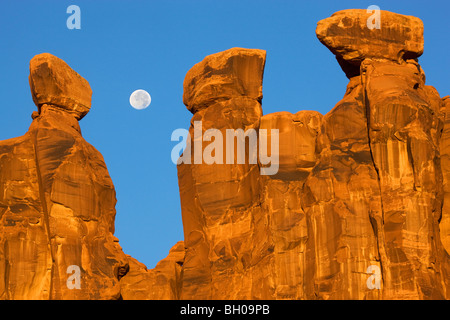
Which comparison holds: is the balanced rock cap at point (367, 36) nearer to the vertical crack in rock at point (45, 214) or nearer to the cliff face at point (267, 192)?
the cliff face at point (267, 192)

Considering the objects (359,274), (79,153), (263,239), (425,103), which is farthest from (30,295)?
(425,103)

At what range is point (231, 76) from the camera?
170 ft

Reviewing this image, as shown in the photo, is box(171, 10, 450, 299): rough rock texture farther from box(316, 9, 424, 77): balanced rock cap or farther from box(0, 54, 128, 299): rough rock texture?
box(0, 54, 128, 299): rough rock texture

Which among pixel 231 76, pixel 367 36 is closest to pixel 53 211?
pixel 231 76

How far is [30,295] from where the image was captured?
1980 inches

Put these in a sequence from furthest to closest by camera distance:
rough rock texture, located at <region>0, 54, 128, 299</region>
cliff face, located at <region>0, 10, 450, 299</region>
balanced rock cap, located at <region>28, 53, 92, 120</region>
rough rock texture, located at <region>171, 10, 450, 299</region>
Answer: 1. balanced rock cap, located at <region>28, 53, 92, 120</region>
2. rough rock texture, located at <region>0, 54, 128, 299</region>
3. cliff face, located at <region>0, 10, 450, 299</region>
4. rough rock texture, located at <region>171, 10, 450, 299</region>

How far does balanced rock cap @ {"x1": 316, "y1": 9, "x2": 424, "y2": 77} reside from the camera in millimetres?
50656

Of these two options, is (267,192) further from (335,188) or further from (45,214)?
(45,214)

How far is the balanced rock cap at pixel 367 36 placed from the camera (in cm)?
5066

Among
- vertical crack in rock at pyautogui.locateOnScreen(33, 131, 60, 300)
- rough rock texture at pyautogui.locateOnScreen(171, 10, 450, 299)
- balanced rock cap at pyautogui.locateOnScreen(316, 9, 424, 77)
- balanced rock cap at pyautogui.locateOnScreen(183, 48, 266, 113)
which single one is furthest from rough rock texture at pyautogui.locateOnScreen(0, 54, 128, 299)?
balanced rock cap at pyautogui.locateOnScreen(316, 9, 424, 77)

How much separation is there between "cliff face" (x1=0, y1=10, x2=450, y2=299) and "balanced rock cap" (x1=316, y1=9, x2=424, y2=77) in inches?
2.2

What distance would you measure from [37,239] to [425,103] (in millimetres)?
16118

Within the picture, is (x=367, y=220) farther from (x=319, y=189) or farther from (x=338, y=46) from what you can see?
(x=338, y=46)

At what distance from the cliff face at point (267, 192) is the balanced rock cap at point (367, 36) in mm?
56
